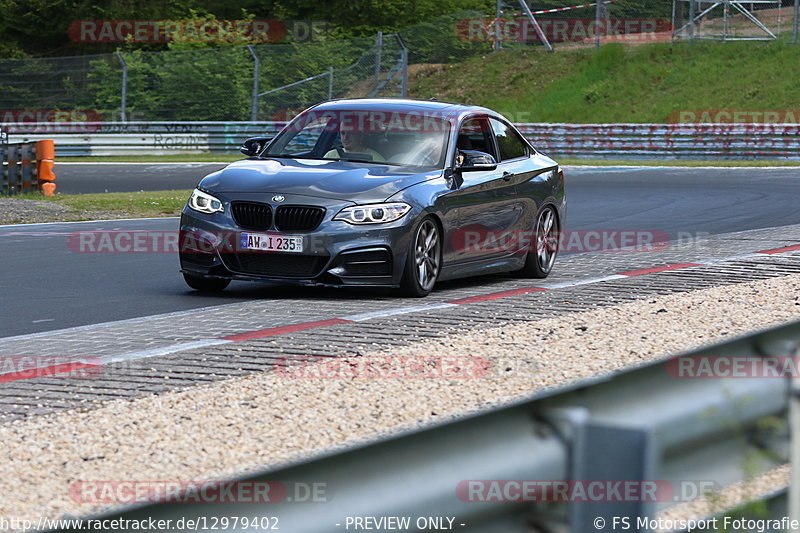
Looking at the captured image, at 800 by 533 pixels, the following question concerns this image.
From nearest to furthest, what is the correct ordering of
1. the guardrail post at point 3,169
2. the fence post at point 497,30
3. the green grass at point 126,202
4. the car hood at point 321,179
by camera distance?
1. the car hood at point 321,179
2. the green grass at point 126,202
3. the guardrail post at point 3,169
4. the fence post at point 497,30

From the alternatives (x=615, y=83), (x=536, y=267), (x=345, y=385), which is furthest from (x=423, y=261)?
(x=615, y=83)

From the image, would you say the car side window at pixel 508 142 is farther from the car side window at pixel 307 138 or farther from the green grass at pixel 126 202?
the green grass at pixel 126 202

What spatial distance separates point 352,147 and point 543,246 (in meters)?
2.25

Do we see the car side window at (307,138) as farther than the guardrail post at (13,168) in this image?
No

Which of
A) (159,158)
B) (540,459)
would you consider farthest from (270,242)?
(159,158)

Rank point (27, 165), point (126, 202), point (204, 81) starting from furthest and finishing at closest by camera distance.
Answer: point (204, 81) → point (27, 165) → point (126, 202)

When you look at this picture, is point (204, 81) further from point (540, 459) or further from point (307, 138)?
point (540, 459)

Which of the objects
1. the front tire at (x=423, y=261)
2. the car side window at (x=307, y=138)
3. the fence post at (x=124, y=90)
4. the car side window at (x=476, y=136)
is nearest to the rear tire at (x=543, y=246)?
the car side window at (x=476, y=136)

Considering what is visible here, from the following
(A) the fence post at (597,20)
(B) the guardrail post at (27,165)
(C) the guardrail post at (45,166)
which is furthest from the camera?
(A) the fence post at (597,20)

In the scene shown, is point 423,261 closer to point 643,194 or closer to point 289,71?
point 643,194

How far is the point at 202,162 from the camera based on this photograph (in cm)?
3475

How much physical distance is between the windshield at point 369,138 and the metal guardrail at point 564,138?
2386 cm

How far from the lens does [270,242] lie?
1018 cm

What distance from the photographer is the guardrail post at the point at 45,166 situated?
22438 mm
